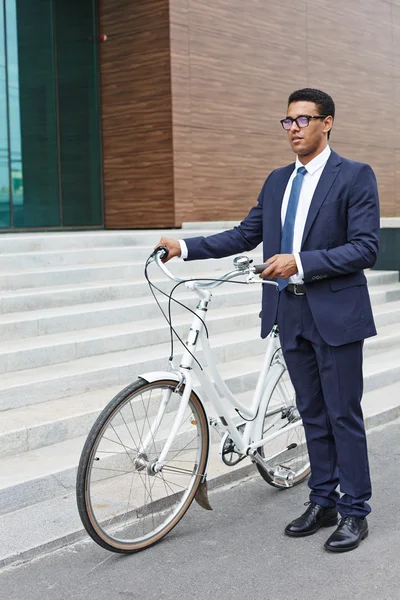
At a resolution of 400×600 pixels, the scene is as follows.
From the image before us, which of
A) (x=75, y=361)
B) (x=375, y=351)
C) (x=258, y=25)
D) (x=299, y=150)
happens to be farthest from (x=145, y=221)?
(x=299, y=150)

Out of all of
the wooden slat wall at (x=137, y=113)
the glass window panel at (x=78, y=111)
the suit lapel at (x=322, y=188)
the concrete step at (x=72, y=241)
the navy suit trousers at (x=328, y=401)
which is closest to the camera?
the suit lapel at (x=322, y=188)

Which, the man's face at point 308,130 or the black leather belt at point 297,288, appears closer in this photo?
the man's face at point 308,130

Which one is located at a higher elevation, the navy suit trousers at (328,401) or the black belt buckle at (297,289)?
the black belt buckle at (297,289)

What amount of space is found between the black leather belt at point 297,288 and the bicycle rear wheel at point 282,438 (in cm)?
70

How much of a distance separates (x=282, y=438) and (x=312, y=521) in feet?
2.06

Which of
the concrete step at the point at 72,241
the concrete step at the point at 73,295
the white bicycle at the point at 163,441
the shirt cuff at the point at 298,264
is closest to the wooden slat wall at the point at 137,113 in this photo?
the concrete step at the point at 72,241

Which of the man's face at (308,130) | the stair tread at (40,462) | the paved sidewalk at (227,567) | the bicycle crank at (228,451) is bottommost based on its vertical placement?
the paved sidewalk at (227,567)

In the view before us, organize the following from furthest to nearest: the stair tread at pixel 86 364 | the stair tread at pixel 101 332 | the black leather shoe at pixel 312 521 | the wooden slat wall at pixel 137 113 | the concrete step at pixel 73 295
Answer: the wooden slat wall at pixel 137 113, the concrete step at pixel 73 295, the stair tread at pixel 101 332, the stair tread at pixel 86 364, the black leather shoe at pixel 312 521

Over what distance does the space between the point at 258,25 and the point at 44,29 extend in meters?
3.33

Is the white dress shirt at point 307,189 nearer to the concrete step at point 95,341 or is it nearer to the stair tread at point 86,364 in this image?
the stair tread at point 86,364

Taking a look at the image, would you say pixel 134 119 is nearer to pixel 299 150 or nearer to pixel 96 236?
pixel 96 236

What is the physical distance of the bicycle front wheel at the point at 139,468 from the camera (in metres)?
3.68

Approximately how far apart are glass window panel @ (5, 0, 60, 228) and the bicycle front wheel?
339 inches

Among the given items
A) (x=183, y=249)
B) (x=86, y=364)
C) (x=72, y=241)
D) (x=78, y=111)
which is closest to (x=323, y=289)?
(x=183, y=249)
